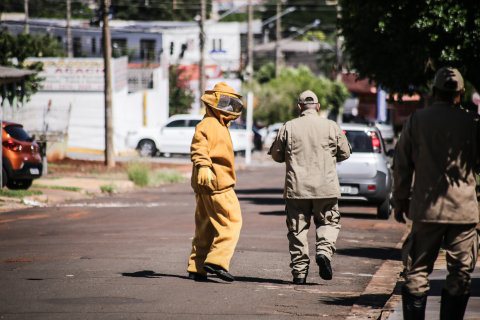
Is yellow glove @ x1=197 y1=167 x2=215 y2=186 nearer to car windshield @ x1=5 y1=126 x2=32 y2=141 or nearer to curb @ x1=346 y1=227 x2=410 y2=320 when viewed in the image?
curb @ x1=346 y1=227 x2=410 y2=320

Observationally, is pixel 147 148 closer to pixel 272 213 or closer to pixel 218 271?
pixel 272 213

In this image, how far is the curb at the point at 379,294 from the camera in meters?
9.74

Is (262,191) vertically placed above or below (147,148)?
above

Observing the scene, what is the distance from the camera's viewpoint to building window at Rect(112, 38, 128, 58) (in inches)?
2660

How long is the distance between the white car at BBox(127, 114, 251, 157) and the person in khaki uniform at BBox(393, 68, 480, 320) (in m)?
39.5

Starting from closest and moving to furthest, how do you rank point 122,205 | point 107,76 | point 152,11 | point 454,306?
point 454,306 → point 122,205 → point 107,76 → point 152,11

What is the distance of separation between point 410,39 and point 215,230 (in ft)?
48.4

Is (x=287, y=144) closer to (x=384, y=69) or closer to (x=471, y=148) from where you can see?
(x=471, y=148)

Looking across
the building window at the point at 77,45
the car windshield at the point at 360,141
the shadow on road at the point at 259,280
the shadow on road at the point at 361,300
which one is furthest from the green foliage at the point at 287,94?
the shadow on road at the point at 361,300

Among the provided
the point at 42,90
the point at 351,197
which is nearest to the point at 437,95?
the point at 351,197

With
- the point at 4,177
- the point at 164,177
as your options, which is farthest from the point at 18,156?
the point at 164,177

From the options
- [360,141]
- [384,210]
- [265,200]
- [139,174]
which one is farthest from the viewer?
[139,174]

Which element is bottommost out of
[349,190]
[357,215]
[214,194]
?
[357,215]

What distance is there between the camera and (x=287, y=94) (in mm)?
67312
